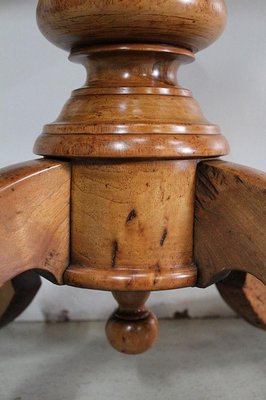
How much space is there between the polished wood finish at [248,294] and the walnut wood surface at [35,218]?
318 millimetres

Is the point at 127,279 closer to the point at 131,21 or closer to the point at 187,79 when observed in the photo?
the point at 131,21

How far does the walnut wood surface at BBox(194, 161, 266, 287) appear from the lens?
0.49 m

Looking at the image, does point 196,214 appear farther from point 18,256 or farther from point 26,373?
point 26,373

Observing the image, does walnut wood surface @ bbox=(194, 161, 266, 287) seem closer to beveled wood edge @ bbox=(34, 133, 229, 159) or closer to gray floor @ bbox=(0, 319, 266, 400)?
beveled wood edge @ bbox=(34, 133, 229, 159)

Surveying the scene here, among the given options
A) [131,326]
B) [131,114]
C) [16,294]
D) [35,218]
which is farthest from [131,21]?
[16,294]

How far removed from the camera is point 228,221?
50 cm

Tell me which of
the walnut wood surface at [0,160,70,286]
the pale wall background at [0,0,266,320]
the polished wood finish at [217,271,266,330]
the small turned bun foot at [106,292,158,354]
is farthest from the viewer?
the pale wall background at [0,0,266,320]

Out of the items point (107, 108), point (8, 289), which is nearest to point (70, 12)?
point (107, 108)

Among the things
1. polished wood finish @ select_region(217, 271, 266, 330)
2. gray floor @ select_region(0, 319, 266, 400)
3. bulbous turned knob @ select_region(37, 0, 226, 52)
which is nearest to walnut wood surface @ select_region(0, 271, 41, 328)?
gray floor @ select_region(0, 319, 266, 400)

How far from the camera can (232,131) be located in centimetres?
102

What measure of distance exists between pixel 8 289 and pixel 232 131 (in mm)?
503

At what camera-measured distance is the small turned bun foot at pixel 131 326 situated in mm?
632

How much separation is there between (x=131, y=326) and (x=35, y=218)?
0.22 m

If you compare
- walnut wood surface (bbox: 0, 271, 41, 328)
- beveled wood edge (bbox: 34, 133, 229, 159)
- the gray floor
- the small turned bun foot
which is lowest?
the gray floor
